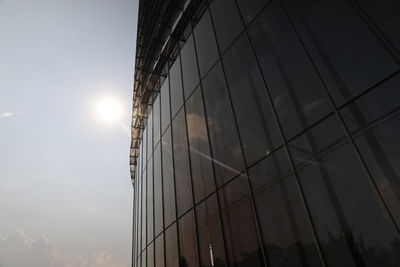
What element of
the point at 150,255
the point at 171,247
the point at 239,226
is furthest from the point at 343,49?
the point at 150,255

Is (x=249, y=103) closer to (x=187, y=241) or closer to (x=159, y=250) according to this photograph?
(x=187, y=241)

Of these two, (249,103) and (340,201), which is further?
(249,103)

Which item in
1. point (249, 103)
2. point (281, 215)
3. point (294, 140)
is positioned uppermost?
point (249, 103)

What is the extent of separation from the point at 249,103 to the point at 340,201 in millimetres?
4238

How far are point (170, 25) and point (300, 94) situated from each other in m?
13.1

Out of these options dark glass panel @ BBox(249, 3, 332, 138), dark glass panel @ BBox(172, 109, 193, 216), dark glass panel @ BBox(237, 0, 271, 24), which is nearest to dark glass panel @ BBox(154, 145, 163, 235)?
dark glass panel @ BBox(172, 109, 193, 216)

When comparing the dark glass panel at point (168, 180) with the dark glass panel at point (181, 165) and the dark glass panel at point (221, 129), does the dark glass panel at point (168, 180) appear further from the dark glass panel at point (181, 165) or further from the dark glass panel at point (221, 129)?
the dark glass panel at point (221, 129)

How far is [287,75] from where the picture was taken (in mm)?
7039

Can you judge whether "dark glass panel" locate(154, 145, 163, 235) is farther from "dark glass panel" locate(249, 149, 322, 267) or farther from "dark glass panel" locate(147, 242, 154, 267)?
"dark glass panel" locate(249, 149, 322, 267)

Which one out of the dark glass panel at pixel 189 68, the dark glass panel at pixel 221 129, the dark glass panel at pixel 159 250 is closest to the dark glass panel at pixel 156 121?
the dark glass panel at pixel 189 68

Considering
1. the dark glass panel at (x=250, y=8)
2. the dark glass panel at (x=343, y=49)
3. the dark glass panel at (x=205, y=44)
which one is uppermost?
the dark glass panel at (x=205, y=44)

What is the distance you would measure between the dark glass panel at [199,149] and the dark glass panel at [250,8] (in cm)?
387

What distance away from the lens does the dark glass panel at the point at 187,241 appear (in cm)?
1022

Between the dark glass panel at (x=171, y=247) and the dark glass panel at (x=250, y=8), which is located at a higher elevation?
the dark glass panel at (x=250, y=8)
